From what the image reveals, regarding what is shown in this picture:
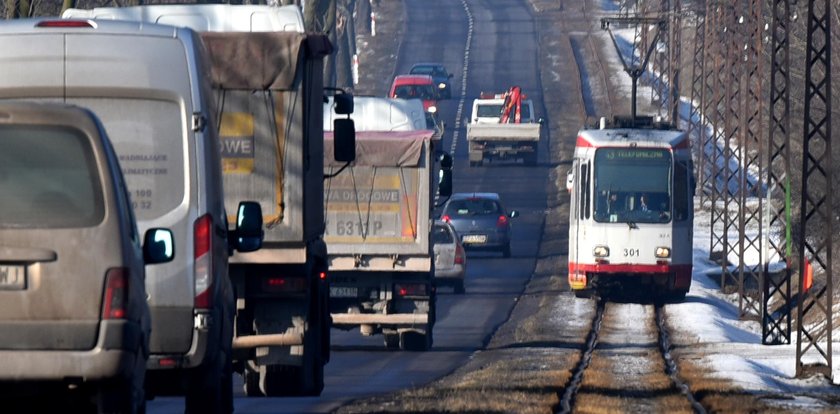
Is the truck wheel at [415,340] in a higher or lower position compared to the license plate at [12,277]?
lower

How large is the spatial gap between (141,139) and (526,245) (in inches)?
1468

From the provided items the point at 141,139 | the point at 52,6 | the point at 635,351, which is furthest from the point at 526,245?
the point at 141,139

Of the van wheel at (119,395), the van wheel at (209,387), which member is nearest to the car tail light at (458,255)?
the van wheel at (209,387)

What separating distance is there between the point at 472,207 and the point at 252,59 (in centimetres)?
2858

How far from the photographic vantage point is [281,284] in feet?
51.9

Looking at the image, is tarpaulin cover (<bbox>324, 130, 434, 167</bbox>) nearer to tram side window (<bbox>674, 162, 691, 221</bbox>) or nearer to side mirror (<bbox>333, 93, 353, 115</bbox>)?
side mirror (<bbox>333, 93, 353, 115</bbox>)

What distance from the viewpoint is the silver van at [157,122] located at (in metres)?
11.4

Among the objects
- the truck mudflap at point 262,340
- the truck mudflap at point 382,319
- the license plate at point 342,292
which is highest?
the truck mudflap at point 262,340

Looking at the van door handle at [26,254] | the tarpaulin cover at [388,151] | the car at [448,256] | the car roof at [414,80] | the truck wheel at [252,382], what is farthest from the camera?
the car roof at [414,80]

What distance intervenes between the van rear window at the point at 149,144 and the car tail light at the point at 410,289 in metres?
12.9

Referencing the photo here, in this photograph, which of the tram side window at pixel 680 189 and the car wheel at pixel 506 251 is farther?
the car wheel at pixel 506 251

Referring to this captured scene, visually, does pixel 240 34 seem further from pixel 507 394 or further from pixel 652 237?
pixel 652 237

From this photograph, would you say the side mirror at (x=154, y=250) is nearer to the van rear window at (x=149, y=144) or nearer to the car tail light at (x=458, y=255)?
the van rear window at (x=149, y=144)

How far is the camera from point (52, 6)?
1737 inches
